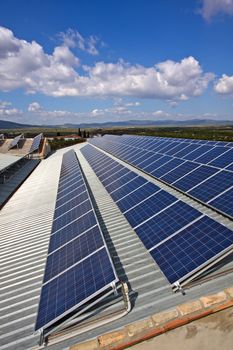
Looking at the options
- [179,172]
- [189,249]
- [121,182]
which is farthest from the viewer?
[179,172]

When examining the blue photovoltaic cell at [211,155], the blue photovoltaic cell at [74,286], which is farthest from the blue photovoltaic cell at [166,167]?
the blue photovoltaic cell at [74,286]

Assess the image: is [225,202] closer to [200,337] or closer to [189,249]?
[189,249]

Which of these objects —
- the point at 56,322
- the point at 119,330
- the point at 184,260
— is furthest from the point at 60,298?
the point at 184,260

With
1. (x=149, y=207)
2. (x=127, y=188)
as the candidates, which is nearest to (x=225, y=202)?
(x=149, y=207)

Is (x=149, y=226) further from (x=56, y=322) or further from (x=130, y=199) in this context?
(x=56, y=322)

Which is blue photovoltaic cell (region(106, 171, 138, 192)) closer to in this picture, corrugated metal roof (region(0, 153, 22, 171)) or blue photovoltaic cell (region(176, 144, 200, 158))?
blue photovoltaic cell (region(176, 144, 200, 158))

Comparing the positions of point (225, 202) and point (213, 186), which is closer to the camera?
point (225, 202)
